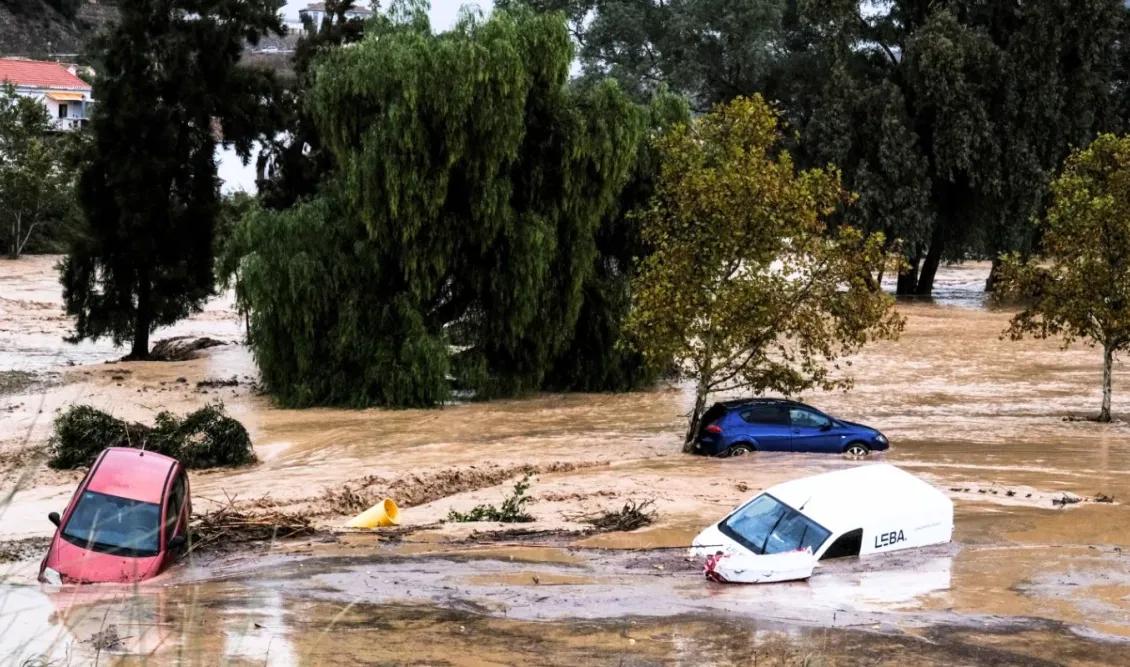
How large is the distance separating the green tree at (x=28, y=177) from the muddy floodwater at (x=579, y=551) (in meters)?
32.0

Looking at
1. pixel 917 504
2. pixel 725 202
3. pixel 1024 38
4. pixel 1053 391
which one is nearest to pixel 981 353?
pixel 1053 391

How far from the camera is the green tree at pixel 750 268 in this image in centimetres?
2633

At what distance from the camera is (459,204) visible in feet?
111

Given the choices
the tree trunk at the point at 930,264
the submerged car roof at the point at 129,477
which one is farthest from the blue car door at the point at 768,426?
the tree trunk at the point at 930,264

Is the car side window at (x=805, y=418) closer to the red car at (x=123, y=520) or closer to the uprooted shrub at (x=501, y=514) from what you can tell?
the uprooted shrub at (x=501, y=514)

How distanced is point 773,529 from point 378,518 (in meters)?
6.24

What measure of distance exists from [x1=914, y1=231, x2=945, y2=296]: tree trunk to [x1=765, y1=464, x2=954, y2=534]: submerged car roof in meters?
42.3

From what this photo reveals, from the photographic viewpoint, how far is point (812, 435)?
26094 mm

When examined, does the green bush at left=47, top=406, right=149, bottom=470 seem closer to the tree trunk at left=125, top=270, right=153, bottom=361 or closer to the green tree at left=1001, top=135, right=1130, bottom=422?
the tree trunk at left=125, top=270, right=153, bottom=361

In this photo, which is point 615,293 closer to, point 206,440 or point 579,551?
point 206,440

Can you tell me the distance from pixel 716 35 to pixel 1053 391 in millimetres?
29130

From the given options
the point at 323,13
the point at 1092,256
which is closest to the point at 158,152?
the point at 1092,256

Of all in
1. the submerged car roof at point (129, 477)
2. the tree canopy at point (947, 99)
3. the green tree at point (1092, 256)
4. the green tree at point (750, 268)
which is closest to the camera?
the submerged car roof at point (129, 477)

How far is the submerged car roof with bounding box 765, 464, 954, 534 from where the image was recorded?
16.0m
